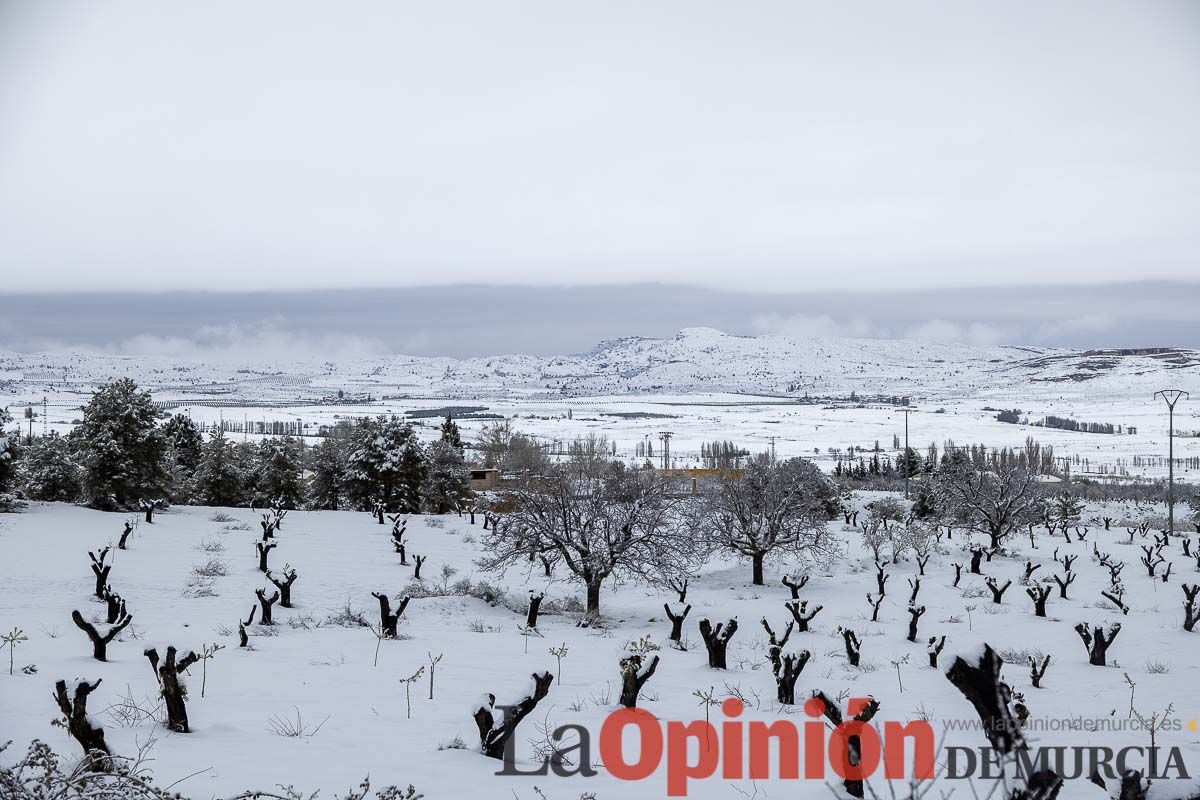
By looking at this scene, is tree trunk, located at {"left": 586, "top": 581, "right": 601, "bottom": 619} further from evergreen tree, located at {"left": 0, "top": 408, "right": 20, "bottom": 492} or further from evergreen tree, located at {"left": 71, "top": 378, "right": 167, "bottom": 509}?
evergreen tree, located at {"left": 71, "top": 378, "right": 167, "bottom": 509}

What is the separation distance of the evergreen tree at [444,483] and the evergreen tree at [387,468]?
14.9 feet

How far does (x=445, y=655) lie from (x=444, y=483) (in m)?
44.0

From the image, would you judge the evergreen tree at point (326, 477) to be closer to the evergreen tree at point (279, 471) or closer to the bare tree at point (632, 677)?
the evergreen tree at point (279, 471)

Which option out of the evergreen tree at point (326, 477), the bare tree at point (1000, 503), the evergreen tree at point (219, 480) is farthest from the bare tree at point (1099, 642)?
the evergreen tree at point (219, 480)

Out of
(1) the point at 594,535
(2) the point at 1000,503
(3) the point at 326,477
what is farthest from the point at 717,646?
(3) the point at 326,477

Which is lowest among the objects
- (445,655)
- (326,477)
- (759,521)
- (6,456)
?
(326,477)

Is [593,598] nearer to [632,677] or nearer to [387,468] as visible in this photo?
[632,677]

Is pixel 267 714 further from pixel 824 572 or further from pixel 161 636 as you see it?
pixel 824 572

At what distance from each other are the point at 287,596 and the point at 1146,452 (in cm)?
17306

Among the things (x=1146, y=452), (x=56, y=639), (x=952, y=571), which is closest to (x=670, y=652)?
(x=56, y=639)

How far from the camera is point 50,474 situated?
40.7m

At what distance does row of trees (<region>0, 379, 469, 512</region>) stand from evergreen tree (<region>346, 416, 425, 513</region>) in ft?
0.24

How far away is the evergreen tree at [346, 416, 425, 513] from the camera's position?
53188 millimetres

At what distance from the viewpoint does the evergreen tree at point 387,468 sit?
2094 inches
